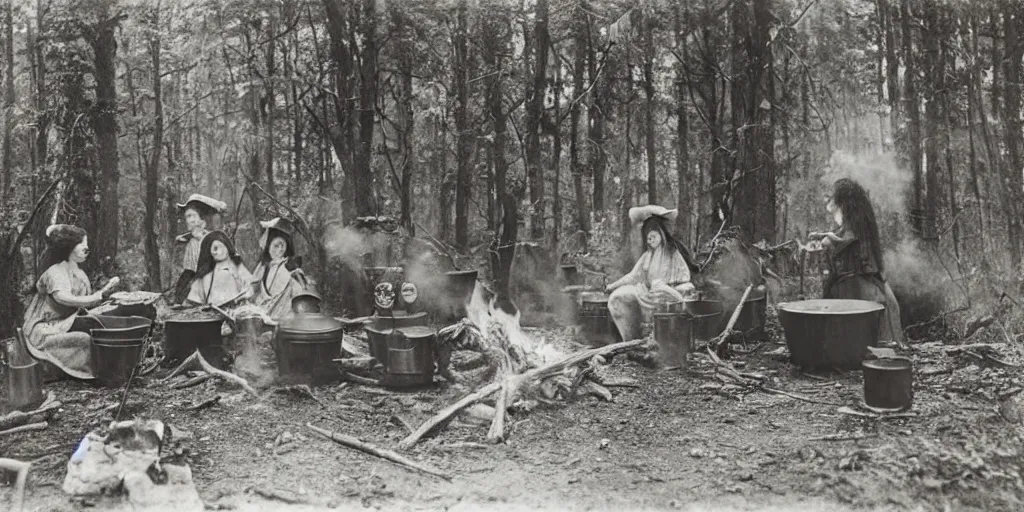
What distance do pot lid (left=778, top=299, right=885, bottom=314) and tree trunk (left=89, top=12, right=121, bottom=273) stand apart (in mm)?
4446

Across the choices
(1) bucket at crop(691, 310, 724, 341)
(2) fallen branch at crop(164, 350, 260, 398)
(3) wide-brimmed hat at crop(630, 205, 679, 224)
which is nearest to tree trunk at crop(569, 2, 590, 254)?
(3) wide-brimmed hat at crop(630, 205, 679, 224)

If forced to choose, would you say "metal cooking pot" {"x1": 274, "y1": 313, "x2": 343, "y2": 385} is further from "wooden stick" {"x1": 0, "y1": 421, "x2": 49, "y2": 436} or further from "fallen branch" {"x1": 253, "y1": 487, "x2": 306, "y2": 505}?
"wooden stick" {"x1": 0, "y1": 421, "x2": 49, "y2": 436}

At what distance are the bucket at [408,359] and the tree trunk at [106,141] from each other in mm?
2028

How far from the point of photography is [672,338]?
4652 mm

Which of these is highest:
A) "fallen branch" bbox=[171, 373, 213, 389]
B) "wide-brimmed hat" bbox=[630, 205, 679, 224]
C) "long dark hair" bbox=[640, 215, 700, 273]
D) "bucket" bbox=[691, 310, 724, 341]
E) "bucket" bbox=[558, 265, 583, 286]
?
"wide-brimmed hat" bbox=[630, 205, 679, 224]

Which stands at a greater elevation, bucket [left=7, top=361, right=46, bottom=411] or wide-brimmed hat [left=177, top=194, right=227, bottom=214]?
wide-brimmed hat [left=177, top=194, right=227, bottom=214]

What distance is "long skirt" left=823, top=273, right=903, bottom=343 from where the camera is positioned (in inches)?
181

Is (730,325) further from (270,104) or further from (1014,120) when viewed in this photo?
(270,104)

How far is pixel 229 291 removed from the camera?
4707 mm

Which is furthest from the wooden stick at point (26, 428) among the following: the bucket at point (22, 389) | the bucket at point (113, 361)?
the bucket at point (113, 361)

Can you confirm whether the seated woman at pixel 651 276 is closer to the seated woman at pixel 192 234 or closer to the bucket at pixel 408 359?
the bucket at pixel 408 359

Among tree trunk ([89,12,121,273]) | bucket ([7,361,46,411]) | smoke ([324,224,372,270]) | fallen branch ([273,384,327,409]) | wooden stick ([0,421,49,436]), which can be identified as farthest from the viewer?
smoke ([324,224,372,270])

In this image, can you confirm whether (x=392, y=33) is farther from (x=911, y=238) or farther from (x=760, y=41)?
(x=911, y=238)

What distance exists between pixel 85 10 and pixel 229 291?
2085 mm
